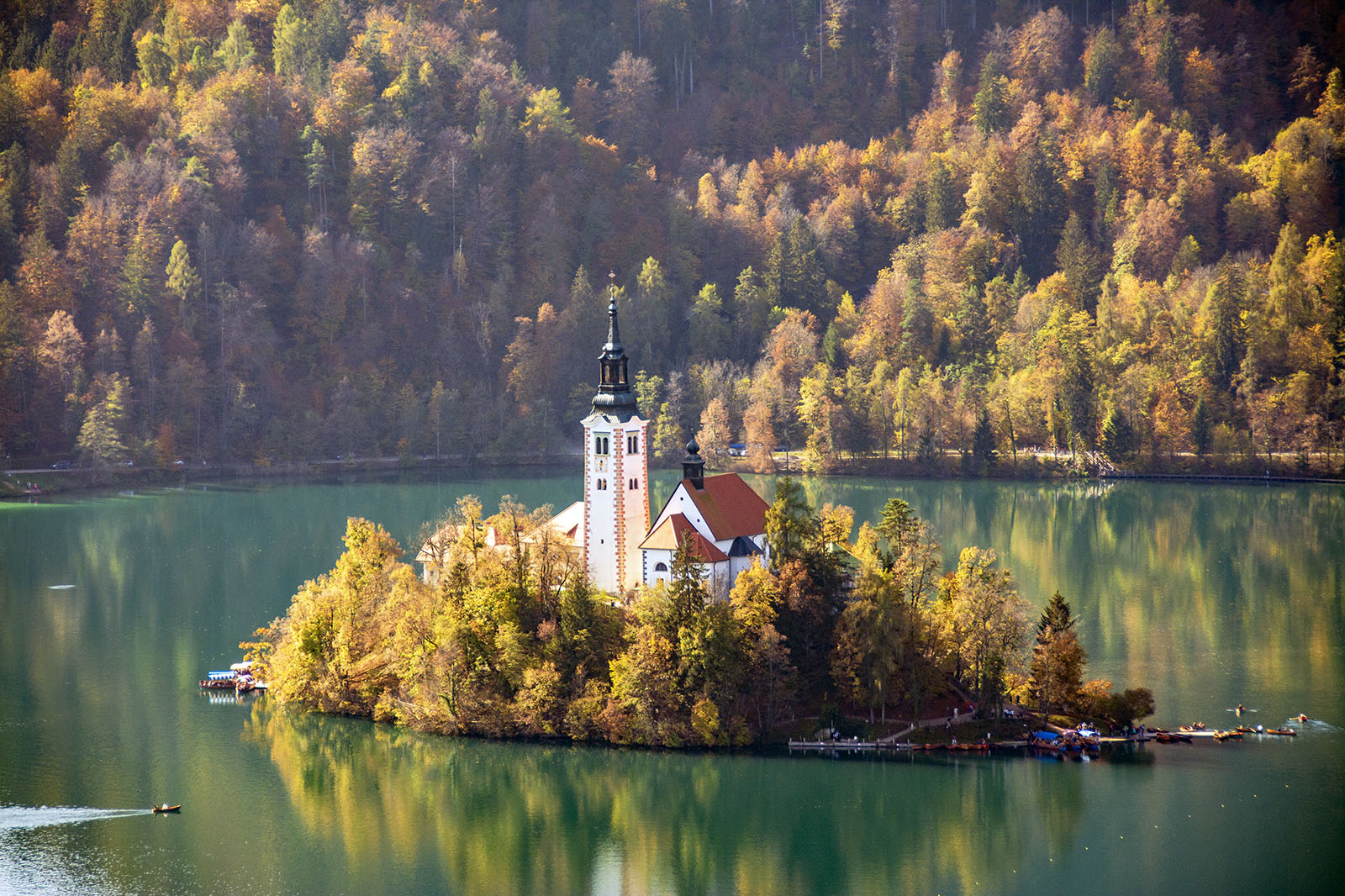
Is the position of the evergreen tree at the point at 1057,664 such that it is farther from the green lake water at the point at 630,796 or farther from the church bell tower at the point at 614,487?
the church bell tower at the point at 614,487

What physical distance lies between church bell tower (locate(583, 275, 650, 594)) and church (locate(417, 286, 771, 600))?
29 millimetres

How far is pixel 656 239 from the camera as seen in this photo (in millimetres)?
148750

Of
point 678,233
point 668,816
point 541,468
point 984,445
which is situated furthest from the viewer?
point 678,233

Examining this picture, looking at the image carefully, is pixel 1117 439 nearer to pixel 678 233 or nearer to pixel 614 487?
pixel 678 233

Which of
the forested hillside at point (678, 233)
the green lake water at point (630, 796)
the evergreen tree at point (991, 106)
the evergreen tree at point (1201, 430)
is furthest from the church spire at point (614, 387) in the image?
the evergreen tree at point (991, 106)

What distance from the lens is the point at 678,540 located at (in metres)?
56.4

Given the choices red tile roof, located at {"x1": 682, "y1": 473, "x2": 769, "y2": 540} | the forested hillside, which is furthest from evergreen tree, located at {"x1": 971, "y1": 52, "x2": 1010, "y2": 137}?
red tile roof, located at {"x1": 682, "y1": 473, "x2": 769, "y2": 540}

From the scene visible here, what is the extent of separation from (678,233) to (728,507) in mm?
91379

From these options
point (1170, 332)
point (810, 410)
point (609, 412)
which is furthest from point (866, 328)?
point (609, 412)

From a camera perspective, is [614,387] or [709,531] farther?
[614,387]

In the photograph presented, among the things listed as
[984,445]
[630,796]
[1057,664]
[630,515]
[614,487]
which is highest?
[984,445]

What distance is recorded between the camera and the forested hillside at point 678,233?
11938 cm

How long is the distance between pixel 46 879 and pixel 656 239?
10941 cm

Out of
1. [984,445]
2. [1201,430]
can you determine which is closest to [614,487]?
[984,445]
